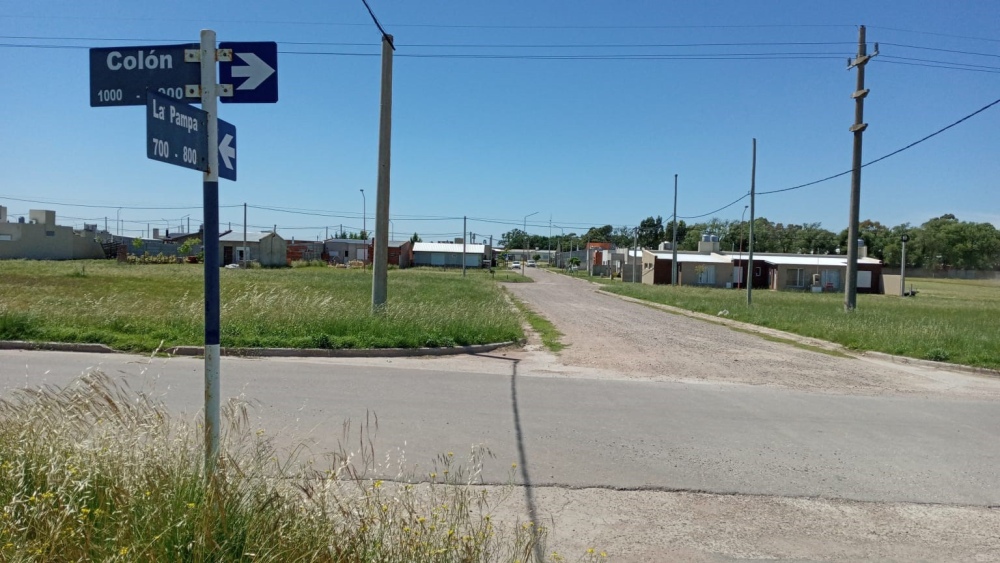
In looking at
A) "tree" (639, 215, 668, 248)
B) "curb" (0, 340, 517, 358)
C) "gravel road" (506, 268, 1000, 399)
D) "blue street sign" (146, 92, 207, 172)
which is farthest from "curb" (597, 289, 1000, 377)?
Answer: "tree" (639, 215, 668, 248)

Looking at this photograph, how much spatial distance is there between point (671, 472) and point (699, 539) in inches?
52.5

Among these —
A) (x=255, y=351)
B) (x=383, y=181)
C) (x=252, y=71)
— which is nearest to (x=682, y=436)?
(x=252, y=71)

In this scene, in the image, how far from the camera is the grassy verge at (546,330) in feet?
49.1

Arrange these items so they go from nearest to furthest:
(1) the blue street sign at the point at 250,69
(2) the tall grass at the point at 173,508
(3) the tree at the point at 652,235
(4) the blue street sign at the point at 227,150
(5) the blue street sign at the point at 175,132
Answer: (2) the tall grass at the point at 173,508 < (5) the blue street sign at the point at 175,132 < (4) the blue street sign at the point at 227,150 < (1) the blue street sign at the point at 250,69 < (3) the tree at the point at 652,235

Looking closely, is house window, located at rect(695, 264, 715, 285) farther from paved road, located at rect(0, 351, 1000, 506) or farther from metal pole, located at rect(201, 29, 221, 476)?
metal pole, located at rect(201, 29, 221, 476)

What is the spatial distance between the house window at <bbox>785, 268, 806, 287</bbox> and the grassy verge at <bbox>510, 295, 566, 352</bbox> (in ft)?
149

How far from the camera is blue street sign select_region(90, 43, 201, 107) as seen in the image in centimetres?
394

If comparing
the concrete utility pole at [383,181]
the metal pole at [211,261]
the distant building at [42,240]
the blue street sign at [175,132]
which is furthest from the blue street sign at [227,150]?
the distant building at [42,240]

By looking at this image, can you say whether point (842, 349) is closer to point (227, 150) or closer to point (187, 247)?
point (227, 150)

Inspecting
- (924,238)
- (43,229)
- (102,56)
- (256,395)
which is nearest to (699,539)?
(102,56)

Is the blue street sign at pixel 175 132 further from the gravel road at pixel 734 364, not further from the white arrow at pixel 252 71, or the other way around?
the gravel road at pixel 734 364

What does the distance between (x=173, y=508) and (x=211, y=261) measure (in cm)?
134

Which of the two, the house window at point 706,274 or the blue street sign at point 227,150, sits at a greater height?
the blue street sign at point 227,150

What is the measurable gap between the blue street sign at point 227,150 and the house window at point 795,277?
6508cm
